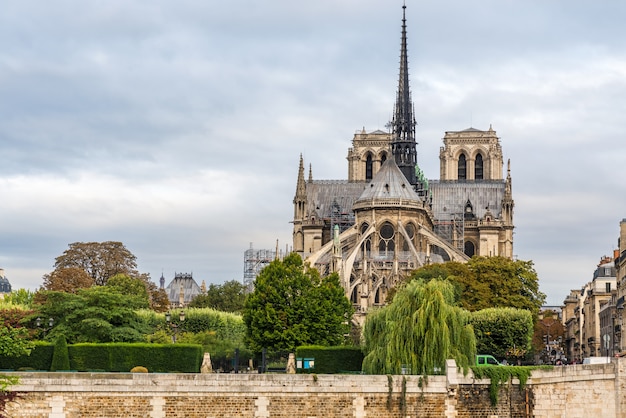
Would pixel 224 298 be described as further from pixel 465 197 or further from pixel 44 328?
pixel 465 197

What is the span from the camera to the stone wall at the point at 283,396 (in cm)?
3869

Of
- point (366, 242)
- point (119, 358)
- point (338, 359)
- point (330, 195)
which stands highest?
point (330, 195)

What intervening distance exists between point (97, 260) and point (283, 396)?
59266 mm

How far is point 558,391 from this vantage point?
145ft

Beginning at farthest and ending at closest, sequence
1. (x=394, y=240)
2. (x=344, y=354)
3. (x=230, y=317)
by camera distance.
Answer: (x=394, y=240) → (x=230, y=317) → (x=344, y=354)

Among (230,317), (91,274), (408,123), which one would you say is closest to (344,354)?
(230,317)

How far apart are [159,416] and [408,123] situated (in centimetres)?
9569

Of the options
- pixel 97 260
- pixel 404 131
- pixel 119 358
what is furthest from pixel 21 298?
pixel 404 131

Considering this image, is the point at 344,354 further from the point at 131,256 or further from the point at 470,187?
the point at 470,187

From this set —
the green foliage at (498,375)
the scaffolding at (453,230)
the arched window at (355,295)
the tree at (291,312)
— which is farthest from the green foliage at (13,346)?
the scaffolding at (453,230)

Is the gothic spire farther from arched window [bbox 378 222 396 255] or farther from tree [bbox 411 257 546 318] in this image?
tree [bbox 411 257 546 318]

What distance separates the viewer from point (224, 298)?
317ft

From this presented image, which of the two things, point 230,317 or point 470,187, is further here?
A: point 470,187

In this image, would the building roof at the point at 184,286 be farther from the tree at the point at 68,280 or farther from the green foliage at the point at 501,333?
the green foliage at the point at 501,333
